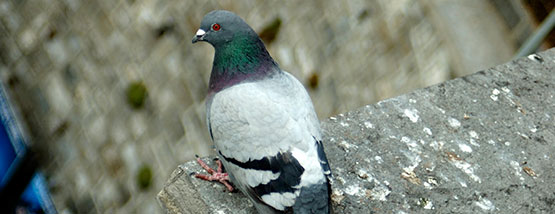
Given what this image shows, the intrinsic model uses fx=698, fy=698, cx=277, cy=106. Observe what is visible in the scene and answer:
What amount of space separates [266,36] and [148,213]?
2276 mm

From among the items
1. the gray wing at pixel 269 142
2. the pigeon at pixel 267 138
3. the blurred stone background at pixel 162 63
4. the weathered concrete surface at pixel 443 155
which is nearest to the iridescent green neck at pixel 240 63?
the pigeon at pixel 267 138

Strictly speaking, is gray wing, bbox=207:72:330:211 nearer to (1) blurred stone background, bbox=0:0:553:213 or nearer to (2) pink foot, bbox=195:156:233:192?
(2) pink foot, bbox=195:156:233:192

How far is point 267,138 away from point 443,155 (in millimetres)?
749

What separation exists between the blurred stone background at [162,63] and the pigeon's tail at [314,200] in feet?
10.2

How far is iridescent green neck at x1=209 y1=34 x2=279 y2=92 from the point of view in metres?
3.19

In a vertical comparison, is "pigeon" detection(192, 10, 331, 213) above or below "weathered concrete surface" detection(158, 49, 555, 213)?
above

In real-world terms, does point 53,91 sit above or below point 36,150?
above

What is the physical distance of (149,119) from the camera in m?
6.68

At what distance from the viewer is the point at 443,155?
2930 millimetres

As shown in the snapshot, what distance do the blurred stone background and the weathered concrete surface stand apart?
2232mm

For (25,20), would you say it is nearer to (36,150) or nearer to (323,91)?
(36,150)

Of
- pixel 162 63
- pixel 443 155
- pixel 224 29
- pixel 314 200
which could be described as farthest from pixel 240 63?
pixel 162 63

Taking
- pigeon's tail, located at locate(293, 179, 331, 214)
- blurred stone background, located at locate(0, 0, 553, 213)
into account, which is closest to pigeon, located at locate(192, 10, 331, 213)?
pigeon's tail, located at locate(293, 179, 331, 214)

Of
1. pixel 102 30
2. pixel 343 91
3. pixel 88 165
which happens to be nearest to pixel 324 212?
pixel 343 91
